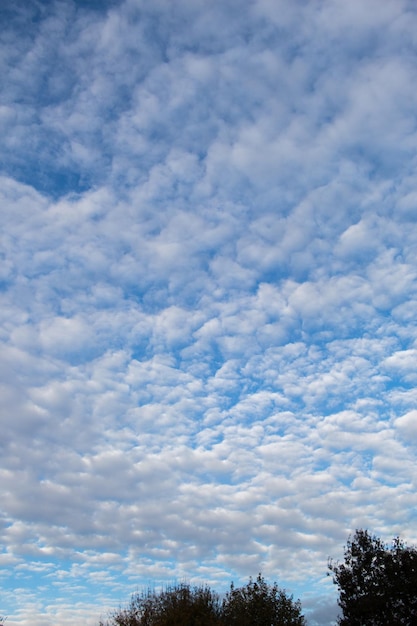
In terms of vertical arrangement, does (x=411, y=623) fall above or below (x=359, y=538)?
below

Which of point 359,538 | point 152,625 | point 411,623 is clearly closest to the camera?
point 152,625

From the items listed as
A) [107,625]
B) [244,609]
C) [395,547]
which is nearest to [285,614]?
[244,609]

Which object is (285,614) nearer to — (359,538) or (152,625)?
(359,538)

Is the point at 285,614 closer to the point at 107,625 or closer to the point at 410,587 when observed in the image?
the point at 410,587

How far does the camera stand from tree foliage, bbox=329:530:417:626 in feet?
188

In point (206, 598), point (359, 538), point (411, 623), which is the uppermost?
point (359, 538)

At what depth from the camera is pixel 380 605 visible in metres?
58.0

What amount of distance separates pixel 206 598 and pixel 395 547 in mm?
23744

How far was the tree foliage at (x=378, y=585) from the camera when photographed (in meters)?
57.3

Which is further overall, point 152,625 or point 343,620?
point 343,620

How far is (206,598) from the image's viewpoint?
5619 centimetres

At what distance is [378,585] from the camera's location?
2355 inches

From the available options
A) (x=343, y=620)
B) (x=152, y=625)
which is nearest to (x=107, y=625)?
(x=152, y=625)

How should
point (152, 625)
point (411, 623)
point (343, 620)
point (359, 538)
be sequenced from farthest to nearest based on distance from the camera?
1. point (359, 538)
2. point (343, 620)
3. point (411, 623)
4. point (152, 625)
